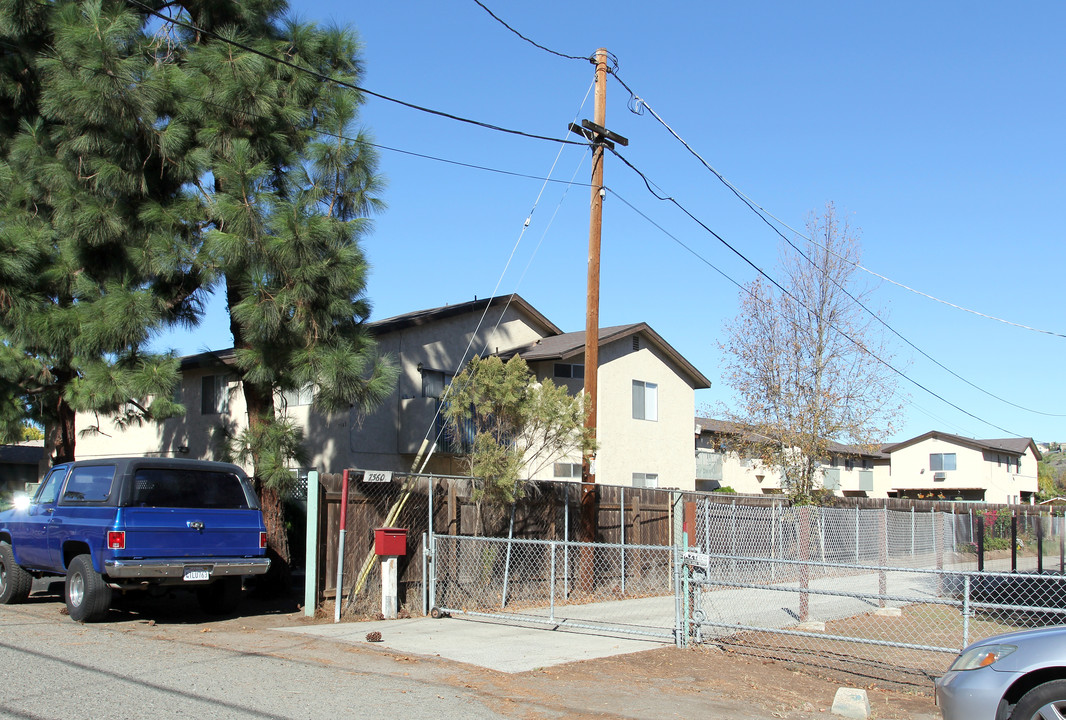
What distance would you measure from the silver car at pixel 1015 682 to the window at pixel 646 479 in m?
19.5

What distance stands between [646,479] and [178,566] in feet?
54.8

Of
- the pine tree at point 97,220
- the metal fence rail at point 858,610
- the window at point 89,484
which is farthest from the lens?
the pine tree at point 97,220

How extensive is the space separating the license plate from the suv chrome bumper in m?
0.03

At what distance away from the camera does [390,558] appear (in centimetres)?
1198

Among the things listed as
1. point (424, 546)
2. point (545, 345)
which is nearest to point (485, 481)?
point (424, 546)

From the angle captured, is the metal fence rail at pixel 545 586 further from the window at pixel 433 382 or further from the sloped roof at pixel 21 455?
the sloped roof at pixel 21 455

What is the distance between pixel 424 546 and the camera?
12.4m

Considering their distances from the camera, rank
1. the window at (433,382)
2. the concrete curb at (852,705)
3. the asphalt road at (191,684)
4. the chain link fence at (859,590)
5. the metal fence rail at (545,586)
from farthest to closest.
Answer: the window at (433,382) < the metal fence rail at (545,586) < the chain link fence at (859,590) < the concrete curb at (852,705) < the asphalt road at (191,684)

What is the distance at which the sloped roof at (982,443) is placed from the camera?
5616 cm

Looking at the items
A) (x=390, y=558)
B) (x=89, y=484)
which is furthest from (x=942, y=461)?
(x=89, y=484)

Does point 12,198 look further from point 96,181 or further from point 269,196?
point 269,196

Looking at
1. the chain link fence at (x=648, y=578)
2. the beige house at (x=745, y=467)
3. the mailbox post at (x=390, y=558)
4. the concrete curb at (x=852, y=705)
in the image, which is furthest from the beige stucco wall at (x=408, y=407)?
the concrete curb at (x=852, y=705)

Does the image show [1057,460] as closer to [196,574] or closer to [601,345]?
[601,345]

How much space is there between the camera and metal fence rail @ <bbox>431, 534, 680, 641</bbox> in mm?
12117
